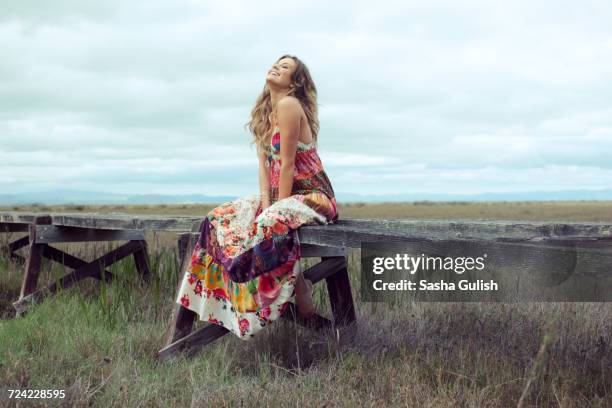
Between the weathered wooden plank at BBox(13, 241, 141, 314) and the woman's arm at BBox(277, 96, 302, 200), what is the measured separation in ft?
8.84

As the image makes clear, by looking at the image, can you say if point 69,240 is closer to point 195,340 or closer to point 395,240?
point 195,340

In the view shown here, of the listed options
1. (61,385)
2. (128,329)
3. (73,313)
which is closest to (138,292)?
(73,313)

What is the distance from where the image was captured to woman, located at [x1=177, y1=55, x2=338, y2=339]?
12.5 ft

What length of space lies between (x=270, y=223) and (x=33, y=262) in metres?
4.03

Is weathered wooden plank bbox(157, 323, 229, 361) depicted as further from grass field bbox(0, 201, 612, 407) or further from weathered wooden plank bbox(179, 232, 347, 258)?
weathered wooden plank bbox(179, 232, 347, 258)

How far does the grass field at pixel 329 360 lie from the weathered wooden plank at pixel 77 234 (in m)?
1.41

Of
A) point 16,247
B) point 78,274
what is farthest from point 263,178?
point 16,247

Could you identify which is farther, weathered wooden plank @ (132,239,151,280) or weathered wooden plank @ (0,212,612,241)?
weathered wooden plank @ (132,239,151,280)

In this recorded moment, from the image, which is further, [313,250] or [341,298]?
[341,298]

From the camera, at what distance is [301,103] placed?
4203 mm

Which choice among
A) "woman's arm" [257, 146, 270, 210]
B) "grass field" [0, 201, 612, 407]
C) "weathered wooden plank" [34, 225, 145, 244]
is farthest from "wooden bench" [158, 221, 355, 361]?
"weathered wooden plank" [34, 225, 145, 244]

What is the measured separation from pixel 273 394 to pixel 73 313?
8.14 feet

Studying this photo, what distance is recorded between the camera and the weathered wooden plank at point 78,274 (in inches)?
245

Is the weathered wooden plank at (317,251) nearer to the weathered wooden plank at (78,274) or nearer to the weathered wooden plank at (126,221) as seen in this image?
Result: the weathered wooden plank at (126,221)
